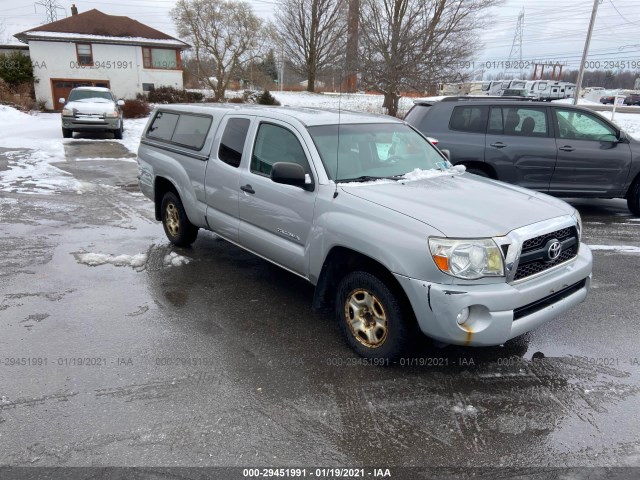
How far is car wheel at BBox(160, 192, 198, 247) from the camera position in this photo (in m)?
5.87

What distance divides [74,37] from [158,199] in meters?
31.8

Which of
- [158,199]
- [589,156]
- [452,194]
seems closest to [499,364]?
[452,194]

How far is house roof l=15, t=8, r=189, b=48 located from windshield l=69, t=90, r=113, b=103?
17.1 m

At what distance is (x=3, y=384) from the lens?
327 cm

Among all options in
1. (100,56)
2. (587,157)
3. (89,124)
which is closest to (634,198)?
(587,157)

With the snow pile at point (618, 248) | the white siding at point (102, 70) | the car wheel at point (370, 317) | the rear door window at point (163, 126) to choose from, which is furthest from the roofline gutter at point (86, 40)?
the car wheel at point (370, 317)

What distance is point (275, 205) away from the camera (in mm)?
A: 4230

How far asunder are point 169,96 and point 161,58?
446 centimetres

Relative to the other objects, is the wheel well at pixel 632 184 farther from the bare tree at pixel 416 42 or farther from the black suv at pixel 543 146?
the bare tree at pixel 416 42

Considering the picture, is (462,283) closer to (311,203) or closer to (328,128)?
(311,203)

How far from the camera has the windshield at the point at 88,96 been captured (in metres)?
17.6

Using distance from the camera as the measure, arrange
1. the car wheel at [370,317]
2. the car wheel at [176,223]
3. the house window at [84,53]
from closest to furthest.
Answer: the car wheel at [370,317], the car wheel at [176,223], the house window at [84,53]

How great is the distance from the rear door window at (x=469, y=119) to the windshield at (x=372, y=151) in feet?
10.9

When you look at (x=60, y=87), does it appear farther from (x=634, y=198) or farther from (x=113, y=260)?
(x=634, y=198)
